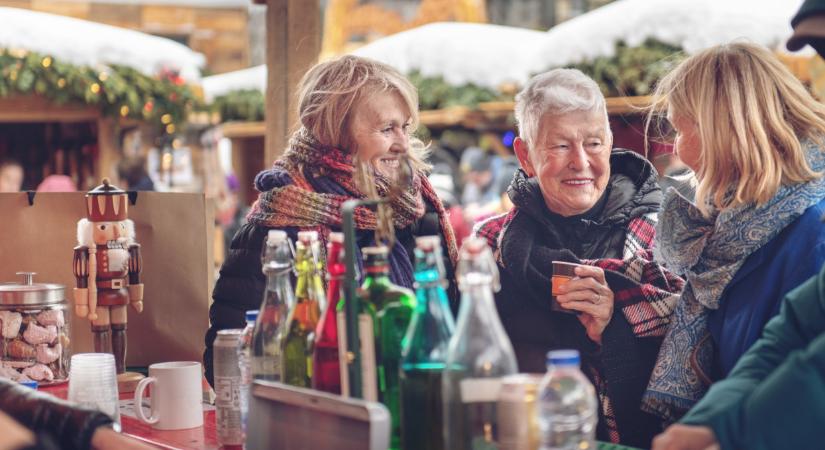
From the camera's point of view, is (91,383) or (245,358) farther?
(91,383)

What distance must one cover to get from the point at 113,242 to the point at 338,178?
1.89ft

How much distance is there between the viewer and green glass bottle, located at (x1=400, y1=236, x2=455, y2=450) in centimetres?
145

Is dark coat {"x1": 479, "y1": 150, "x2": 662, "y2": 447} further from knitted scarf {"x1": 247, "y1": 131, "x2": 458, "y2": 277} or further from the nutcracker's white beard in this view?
the nutcracker's white beard

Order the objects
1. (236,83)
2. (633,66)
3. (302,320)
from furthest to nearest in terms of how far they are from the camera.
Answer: (236,83)
(633,66)
(302,320)

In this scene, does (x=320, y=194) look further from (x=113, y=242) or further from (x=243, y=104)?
(x=243, y=104)

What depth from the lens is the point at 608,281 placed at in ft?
7.30

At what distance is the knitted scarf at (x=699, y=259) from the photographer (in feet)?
6.43

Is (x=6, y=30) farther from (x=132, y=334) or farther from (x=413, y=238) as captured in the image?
(x=413, y=238)

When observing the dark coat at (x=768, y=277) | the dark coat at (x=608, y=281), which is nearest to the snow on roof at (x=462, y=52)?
the dark coat at (x=608, y=281)

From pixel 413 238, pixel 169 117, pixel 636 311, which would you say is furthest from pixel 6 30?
A: pixel 636 311

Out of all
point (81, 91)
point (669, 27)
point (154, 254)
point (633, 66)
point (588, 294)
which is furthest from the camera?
point (81, 91)

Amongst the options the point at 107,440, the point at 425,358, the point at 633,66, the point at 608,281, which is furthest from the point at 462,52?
the point at 425,358

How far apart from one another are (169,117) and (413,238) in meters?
5.45

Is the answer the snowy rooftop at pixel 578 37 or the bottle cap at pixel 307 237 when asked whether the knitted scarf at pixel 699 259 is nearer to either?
the bottle cap at pixel 307 237
